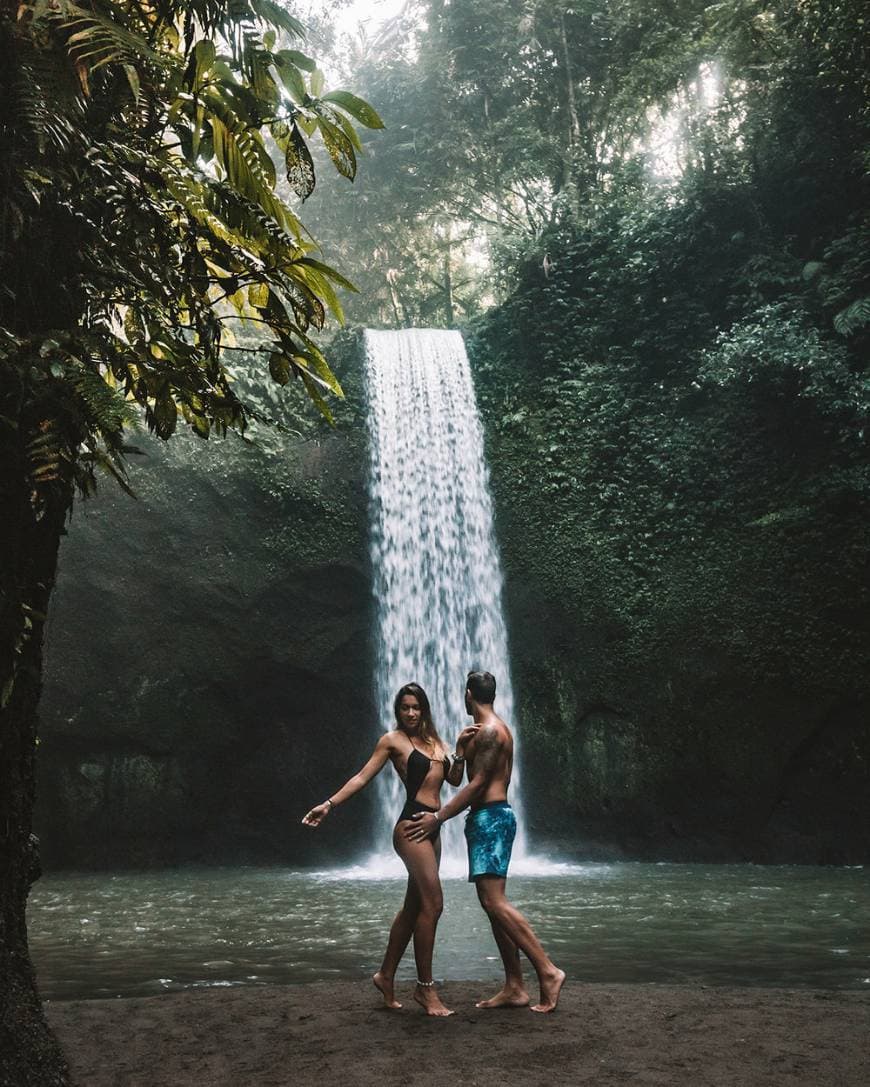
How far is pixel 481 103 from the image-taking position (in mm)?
21953

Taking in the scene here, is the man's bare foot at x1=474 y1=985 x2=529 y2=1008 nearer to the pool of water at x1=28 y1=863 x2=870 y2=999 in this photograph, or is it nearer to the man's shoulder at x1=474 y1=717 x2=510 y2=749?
the pool of water at x1=28 y1=863 x2=870 y2=999

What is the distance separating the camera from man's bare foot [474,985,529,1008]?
14.8 ft

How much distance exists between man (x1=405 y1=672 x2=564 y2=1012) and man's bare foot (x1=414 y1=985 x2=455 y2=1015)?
24 cm

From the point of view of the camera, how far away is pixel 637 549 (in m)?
13.3

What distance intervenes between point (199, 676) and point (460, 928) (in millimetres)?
6567

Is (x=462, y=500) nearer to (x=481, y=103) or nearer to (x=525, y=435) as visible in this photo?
(x=525, y=435)

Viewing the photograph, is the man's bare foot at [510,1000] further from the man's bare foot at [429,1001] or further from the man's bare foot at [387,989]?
the man's bare foot at [387,989]

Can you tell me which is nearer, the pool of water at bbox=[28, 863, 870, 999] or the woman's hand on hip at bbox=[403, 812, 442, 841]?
the woman's hand on hip at bbox=[403, 812, 442, 841]

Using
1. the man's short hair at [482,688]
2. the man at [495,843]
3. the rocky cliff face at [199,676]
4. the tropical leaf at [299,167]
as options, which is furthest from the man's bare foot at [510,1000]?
the rocky cliff face at [199,676]

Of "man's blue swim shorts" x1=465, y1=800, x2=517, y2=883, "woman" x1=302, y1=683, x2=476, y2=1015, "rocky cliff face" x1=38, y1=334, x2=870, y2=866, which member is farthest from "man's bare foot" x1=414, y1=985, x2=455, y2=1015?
"rocky cliff face" x1=38, y1=334, x2=870, y2=866

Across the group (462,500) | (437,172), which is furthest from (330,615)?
(437,172)

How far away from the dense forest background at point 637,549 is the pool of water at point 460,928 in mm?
1550

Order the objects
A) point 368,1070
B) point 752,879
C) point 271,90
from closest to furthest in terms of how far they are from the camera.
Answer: point 271,90, point 368,1070, point 752,879

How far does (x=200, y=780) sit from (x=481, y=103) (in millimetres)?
17005
